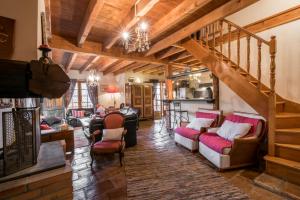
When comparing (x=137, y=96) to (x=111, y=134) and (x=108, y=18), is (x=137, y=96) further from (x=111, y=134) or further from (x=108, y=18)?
(x=108, y=18)

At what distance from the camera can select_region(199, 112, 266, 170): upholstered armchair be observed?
9.70ft

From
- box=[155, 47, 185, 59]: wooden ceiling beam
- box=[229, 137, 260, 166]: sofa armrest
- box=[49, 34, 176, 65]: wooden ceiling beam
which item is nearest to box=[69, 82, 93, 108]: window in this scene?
box=[49, 34, 176, 65]: wooden ceiling beam

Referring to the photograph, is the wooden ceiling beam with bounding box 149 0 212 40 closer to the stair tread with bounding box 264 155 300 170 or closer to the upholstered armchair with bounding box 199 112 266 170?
the upholstered armchair with bounding box 199 112 266 170

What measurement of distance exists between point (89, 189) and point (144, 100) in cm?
686

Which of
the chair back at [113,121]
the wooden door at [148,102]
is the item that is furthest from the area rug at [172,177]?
the wooden door at [148,102]

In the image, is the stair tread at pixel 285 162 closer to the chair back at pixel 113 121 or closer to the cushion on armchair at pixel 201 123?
the cushion on armchair at pixel 201 123

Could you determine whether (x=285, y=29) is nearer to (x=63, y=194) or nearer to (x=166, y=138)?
(x=166, y=138)

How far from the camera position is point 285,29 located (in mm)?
3354

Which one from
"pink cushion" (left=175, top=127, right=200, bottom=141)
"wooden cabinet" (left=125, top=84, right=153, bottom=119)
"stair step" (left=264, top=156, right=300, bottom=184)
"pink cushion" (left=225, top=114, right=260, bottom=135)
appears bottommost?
"stair step" (left=264, top=156, right=300, bottom=184)

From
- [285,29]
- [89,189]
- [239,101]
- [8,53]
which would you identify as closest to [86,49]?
[8,53]

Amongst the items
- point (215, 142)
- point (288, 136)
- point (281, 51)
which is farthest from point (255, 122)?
point (281, 51)

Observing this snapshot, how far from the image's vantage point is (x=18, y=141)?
5.20 feet

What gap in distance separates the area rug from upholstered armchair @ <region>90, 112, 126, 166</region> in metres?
0.43

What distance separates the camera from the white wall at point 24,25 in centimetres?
152
